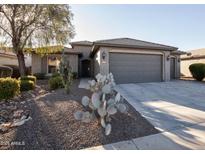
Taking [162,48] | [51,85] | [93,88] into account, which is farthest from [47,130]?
[162,48]

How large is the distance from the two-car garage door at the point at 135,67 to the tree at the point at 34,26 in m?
5.67

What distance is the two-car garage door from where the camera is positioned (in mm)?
13085

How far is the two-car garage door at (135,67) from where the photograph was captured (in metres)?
13.1

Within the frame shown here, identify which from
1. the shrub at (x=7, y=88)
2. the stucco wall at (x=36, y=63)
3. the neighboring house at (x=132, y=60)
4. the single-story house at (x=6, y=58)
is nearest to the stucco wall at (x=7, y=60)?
the single-story house at (x=6, y=58)

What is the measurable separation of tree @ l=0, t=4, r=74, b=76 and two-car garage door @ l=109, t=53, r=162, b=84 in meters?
5.67

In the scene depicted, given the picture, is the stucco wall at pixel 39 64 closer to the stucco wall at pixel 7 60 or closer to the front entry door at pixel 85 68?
the front entry door at pixel 85 68

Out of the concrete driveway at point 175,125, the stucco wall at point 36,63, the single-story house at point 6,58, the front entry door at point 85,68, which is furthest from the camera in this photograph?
the front entry door at point 85,68

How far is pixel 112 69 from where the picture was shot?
12953 mm

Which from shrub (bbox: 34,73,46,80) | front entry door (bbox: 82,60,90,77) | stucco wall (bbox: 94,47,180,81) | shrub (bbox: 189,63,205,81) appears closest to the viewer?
stucco wall (bbox: 94,47,180,81)

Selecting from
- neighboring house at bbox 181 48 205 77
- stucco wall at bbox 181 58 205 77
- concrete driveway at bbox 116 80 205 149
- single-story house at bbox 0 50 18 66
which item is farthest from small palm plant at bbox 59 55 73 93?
stucco wall at bbox 181 58 205 77

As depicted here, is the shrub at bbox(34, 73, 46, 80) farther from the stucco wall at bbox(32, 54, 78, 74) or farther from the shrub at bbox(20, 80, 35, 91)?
the shrub at bbox(20, 80, 35, 91)

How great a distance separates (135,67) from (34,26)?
9324 mm

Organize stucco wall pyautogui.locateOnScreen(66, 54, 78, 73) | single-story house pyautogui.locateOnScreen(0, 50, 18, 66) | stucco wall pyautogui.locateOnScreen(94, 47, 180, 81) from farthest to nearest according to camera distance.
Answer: single-story house pyautogui.locateOnScreen(0, 50, 18, 66)
stucco wall pyautogui.locateOnScreen(66, 54, 78, 73)
stucco wall pyautogui.locateOnScreen(94, 47, 180, 81)
